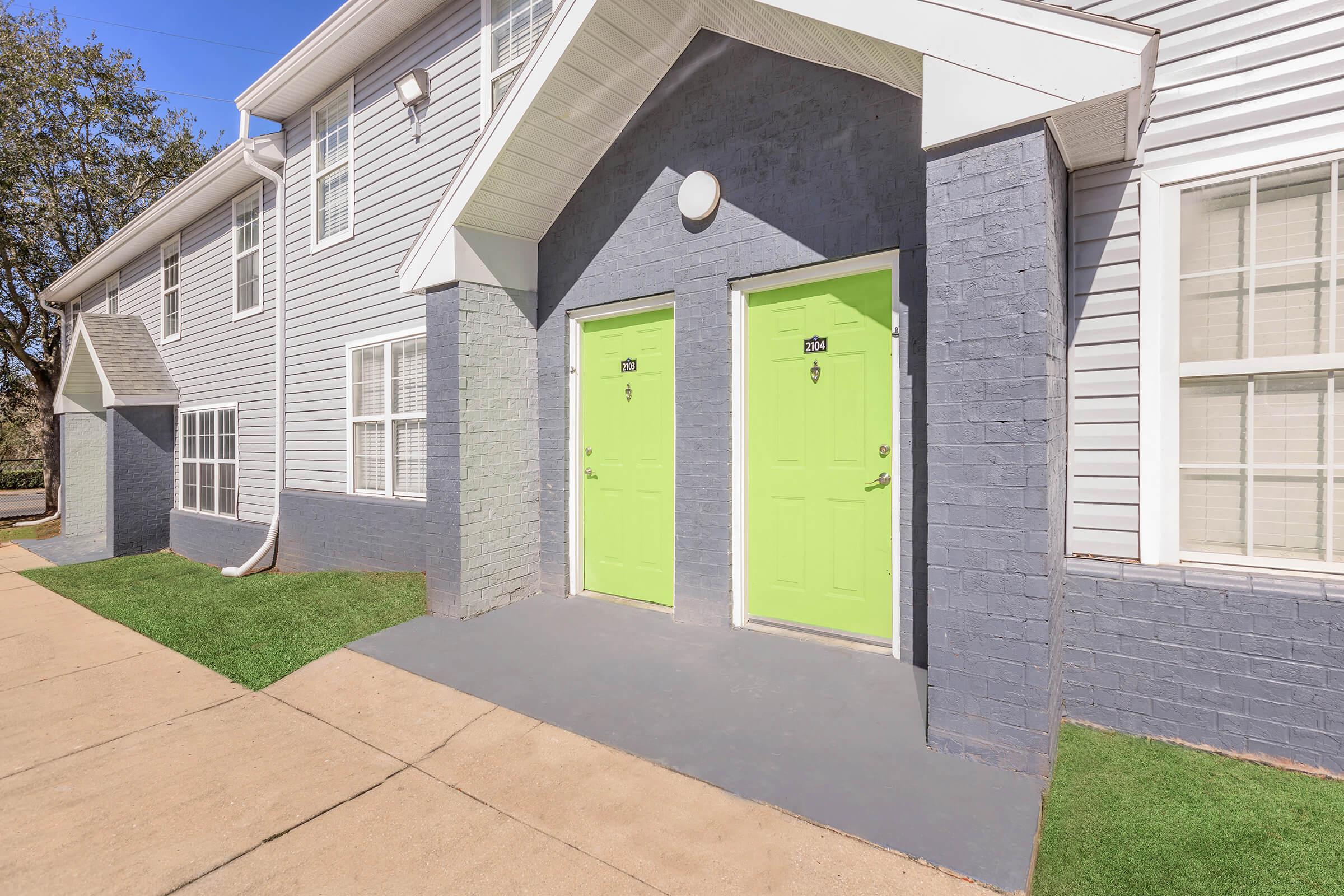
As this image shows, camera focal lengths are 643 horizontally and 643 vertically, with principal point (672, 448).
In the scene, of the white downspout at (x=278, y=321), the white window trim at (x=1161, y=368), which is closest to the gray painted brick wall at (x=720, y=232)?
the white window trim at (x=1161, y=368)

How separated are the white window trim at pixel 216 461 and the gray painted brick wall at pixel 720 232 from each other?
22.1 ft

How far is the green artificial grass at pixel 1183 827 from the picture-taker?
2209mm

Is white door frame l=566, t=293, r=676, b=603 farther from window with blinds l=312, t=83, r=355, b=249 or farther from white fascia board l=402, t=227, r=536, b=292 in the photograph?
window with blinds l=312, t=83, r=355, b=249

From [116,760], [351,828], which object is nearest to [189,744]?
[116,760]

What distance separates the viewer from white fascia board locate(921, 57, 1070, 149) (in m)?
2.72

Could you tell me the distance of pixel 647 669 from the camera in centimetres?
400

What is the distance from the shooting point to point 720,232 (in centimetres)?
451

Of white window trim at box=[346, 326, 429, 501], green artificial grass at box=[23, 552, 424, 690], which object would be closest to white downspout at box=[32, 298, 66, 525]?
green artificial grass at box=[23, 552, 424, 690]

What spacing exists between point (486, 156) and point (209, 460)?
→ 8.64 m

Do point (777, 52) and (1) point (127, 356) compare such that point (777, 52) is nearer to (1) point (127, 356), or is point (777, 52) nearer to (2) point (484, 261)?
(2) point (484, 261)

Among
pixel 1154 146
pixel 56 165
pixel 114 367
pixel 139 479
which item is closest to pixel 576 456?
pixel 1154 146

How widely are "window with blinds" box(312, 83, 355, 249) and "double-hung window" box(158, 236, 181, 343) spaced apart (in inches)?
194

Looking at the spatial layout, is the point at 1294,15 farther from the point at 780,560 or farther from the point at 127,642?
the point at 127,642

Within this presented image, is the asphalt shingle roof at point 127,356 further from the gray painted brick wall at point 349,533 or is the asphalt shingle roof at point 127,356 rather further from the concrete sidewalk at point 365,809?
the concrete sidewalk at point 365,809
